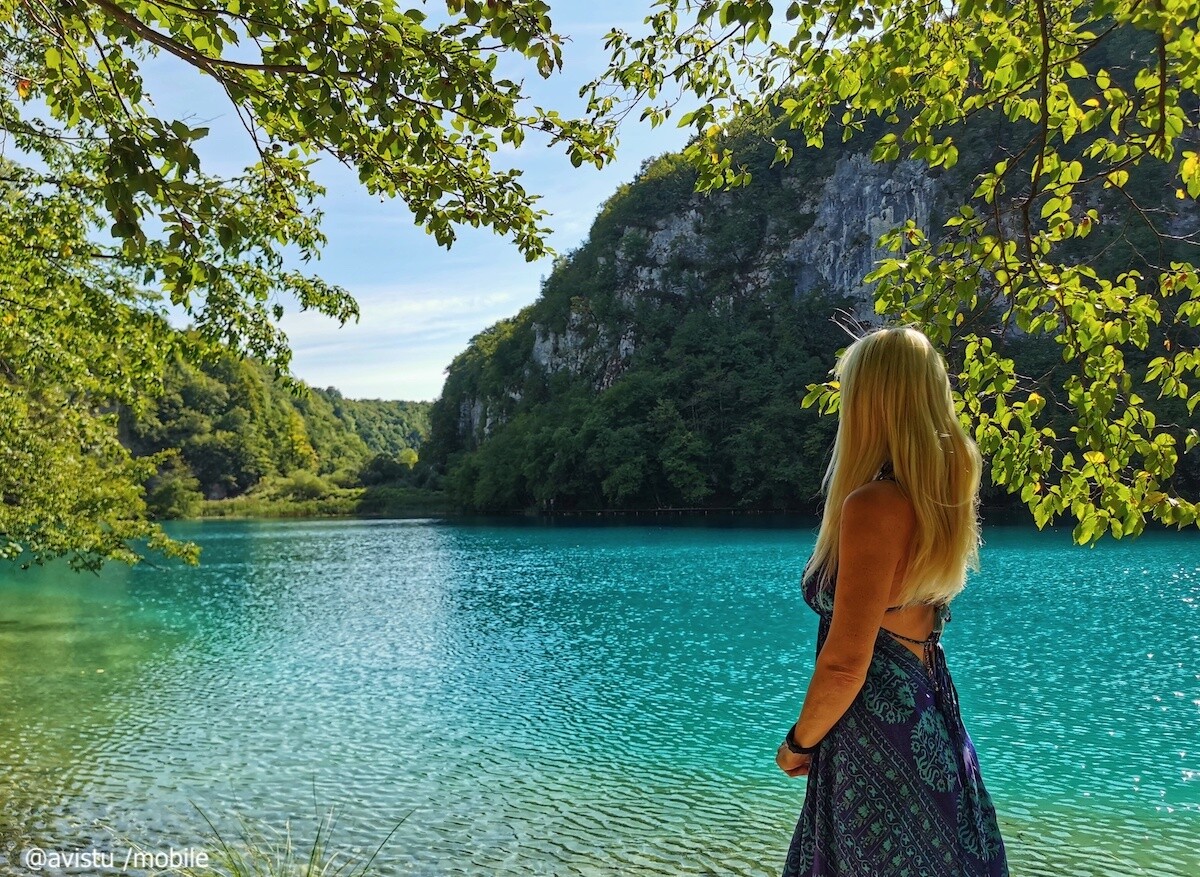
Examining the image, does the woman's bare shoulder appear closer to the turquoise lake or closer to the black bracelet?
the black bracelet

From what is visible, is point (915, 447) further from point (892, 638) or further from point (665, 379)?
point (665, 379)

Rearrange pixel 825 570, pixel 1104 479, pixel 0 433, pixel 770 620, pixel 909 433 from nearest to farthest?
pixel 909 433 < pixel 825 570 < pixel 1104 479 < pixel 0 433 < pixel 770 620

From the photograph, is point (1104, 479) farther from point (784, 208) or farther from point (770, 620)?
point (784, 208)

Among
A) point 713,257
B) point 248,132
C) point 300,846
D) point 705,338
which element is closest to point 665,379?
point 705,338

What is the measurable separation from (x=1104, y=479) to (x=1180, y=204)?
52.7 m

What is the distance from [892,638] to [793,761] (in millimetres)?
340

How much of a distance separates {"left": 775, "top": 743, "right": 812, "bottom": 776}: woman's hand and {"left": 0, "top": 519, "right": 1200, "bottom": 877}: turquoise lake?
4.19 m

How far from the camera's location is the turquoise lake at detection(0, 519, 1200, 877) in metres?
6.30

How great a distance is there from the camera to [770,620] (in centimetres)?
1523

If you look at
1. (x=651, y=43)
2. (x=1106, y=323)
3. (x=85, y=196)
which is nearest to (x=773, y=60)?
(x=651, y=43)

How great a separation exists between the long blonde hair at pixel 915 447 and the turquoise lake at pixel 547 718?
4595 millimetres

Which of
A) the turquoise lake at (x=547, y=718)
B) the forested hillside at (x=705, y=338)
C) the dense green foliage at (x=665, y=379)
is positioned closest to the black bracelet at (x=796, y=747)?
the turquoise lake at (x=547, y=718)

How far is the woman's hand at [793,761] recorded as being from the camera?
1886 millimetres

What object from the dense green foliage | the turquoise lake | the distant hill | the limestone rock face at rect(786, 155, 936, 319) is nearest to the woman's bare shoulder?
the turquoise lake
